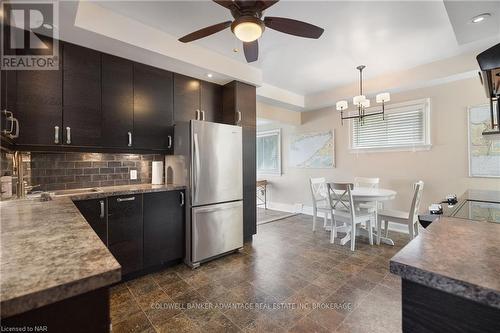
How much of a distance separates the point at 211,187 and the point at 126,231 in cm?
101

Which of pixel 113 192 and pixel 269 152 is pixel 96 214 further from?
pixel 269 152

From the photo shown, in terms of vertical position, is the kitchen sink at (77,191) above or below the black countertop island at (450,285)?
above

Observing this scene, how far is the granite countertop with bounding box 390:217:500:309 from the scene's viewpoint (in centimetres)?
52

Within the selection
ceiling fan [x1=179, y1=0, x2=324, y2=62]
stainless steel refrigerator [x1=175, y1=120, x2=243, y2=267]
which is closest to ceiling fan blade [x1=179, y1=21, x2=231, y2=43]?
ceiling fan [x1=179, y1=0, x2=324, y2=62]

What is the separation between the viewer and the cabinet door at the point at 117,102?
8.12 feet

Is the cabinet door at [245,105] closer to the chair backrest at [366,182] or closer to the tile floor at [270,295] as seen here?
the tile floor at [270,295]

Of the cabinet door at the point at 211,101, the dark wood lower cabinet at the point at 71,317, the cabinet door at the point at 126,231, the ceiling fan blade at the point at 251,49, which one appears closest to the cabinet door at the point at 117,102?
the cabinet door at the point at 126,231

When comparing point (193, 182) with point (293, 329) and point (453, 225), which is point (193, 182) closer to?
point (293, 329)

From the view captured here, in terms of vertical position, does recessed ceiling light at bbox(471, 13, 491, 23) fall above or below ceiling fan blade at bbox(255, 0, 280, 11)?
above

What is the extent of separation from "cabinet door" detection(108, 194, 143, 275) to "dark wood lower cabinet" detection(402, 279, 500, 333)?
7.90ft

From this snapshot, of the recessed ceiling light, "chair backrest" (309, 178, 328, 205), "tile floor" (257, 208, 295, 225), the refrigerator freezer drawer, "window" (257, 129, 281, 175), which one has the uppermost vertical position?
the recessed ceiling light

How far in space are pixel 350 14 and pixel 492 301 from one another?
100 inches

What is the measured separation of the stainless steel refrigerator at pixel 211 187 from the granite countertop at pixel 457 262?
2225mm

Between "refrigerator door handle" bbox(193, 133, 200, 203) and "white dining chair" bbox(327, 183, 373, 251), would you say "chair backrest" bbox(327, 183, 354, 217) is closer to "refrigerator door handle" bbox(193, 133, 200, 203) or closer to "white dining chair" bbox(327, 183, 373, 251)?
"white dining chair" bbox(327, 183, 373, 251)
